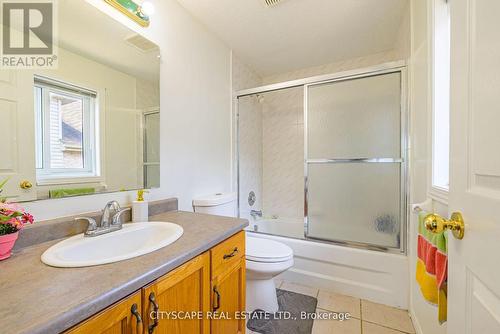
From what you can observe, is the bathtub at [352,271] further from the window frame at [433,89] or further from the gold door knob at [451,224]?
the gold door knob at [451,224]

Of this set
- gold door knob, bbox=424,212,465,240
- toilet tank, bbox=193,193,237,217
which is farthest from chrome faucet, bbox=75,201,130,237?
gold door knob, bbox=424,212,465,240

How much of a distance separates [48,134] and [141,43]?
780 millimetres

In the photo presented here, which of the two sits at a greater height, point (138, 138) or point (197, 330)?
point (138, 138)

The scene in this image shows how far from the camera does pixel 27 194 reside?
86 centimetres

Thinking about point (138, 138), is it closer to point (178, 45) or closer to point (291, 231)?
point (178, 45)

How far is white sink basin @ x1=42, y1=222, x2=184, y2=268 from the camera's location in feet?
2.26

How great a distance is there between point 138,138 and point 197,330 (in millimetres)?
1073

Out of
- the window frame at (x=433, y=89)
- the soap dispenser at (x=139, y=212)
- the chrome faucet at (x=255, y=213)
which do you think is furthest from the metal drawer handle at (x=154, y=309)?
the chrome faucet at (x=255, y=213)

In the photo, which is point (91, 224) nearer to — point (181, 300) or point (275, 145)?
point (181, 300)

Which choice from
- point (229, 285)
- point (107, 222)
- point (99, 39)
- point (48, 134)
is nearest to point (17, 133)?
point (48, 134)

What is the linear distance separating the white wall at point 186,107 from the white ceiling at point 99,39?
71 mm

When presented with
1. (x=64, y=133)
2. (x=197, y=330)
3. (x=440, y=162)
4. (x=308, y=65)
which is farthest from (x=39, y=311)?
(x=308, y=65)

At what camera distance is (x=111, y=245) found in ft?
3.12

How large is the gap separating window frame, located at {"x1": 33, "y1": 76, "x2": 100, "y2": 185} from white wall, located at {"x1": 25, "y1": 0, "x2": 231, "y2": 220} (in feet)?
0.39
